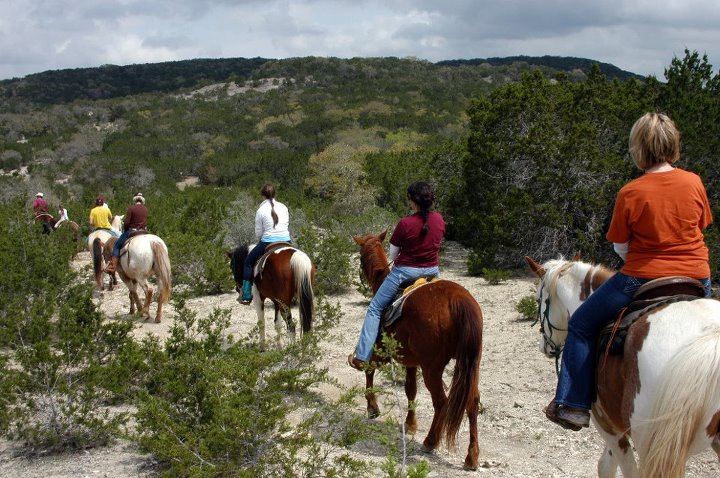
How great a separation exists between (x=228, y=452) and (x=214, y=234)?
43.4ft

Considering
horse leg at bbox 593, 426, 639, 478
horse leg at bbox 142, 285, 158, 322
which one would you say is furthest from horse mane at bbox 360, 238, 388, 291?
horse leg at bbox 142, 285, 158, 322

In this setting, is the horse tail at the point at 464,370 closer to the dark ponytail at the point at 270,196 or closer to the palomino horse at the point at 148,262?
the dark ponytail at the point at 270,196

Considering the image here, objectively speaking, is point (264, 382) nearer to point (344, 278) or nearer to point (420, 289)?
point (420, 289)

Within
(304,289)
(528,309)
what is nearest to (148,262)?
(304,289)

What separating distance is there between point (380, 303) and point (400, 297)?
0.22 meters

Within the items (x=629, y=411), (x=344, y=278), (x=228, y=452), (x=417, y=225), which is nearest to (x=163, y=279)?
(x=344, y=278)

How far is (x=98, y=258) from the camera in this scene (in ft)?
44.0

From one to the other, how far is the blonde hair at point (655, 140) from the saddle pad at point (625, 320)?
0.72m

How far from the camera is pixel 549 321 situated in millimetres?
4602

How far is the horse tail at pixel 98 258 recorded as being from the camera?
1341cm

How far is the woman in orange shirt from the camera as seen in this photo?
3439 mm

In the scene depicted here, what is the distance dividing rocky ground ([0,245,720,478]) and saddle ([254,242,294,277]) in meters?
1.46

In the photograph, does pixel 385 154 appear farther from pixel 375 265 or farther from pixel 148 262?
pixel 375 265

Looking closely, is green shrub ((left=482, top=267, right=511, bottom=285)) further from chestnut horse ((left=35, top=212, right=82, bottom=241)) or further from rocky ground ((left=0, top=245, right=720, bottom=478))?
chestnut horse ((left=35, top=212, right=82, bottom=241))
